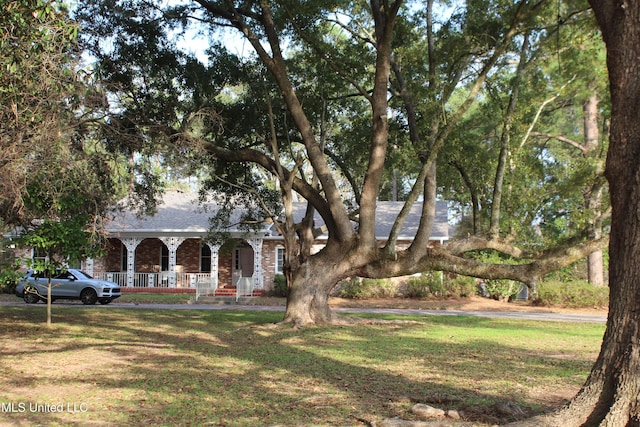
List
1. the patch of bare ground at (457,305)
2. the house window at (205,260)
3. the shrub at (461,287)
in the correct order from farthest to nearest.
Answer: the house window at (205,260) < the shrub at (461,287) < the patch of bare ground at (457,305)

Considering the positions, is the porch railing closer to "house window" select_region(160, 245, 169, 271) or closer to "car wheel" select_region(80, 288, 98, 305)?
"house window" select_region(160, 245, 169, 271)

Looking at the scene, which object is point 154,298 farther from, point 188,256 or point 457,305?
point 457,305

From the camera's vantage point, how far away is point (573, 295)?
25.3 meters

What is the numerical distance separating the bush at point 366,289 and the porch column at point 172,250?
898 centimetres

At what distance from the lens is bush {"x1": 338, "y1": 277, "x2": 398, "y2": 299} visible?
28172mm

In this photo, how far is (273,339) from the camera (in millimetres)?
13992

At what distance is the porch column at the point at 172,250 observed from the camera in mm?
31234

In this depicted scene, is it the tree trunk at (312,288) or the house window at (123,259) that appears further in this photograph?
the house window at (123,259)

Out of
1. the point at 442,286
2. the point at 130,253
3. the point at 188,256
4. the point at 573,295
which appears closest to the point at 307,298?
the point at 442,286

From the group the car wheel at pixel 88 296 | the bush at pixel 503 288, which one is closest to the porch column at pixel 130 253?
the car wheel at pixel 88 296

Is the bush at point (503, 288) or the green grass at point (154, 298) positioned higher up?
the bush at point (503, 288)

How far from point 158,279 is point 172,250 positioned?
202cm

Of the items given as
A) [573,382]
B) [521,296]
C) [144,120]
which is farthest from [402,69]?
[521,296]

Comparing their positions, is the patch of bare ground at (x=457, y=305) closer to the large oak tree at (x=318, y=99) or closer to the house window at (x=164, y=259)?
the large oak tree at (x=318, y=99)
